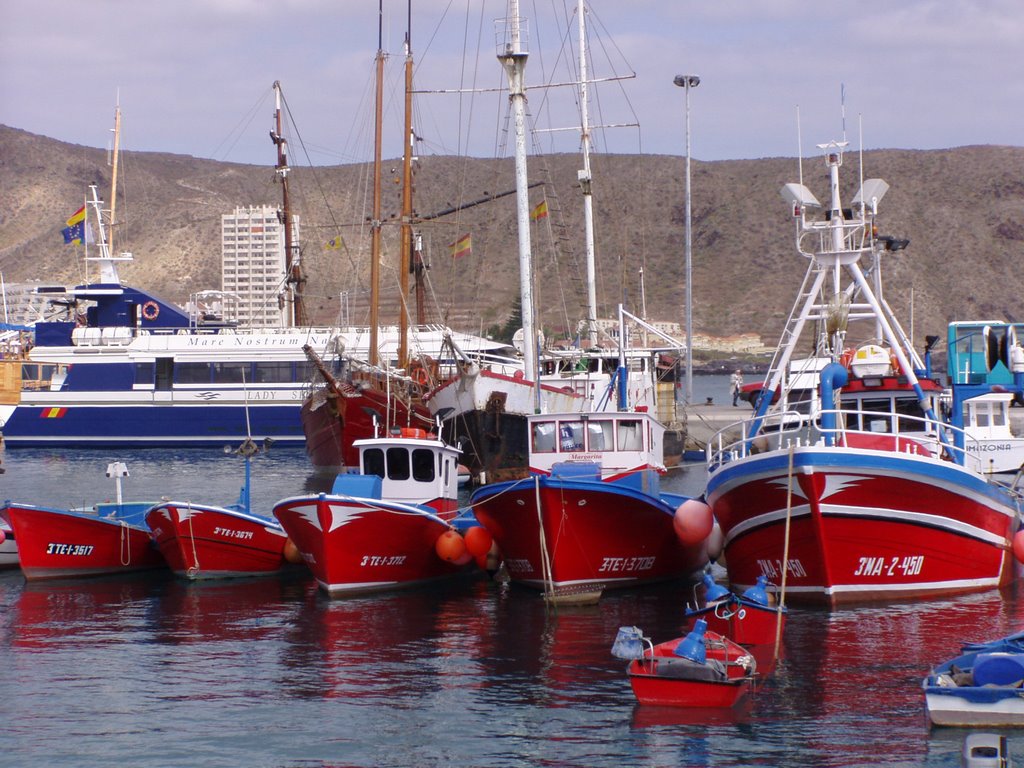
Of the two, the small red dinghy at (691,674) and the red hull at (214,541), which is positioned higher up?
the red hull at (214,541)

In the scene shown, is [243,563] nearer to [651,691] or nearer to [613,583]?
[613,583]

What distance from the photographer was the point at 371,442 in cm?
2712

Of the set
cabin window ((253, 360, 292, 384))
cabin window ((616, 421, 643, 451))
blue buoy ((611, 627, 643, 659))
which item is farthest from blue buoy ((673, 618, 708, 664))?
cabin window ((253, 360, 292, 384))

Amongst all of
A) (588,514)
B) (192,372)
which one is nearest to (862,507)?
(588,514)

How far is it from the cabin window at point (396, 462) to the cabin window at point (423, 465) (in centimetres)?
21

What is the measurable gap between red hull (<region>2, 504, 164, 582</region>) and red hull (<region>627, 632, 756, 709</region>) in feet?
49.1

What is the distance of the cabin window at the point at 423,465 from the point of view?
90.4ft

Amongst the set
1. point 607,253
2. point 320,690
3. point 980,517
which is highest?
point 607,253

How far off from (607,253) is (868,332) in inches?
1627

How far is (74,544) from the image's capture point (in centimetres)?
2853

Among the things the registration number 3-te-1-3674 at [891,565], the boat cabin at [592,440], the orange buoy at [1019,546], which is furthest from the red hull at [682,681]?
the boat cabin at [592,440]

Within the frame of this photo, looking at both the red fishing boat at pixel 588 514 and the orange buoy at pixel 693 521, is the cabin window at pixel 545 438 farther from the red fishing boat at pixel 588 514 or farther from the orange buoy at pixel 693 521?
the orange buoy at pixel 693 521

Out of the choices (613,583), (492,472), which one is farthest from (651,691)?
(492,472)

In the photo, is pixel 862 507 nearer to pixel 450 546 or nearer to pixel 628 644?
pixel 628 644
